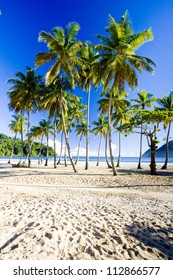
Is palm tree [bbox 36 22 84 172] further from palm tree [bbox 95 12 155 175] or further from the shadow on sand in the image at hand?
the shadow on sand

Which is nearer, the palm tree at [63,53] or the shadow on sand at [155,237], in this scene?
the shadow on sand at [155,237]

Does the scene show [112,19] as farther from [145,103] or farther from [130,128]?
[145,103]

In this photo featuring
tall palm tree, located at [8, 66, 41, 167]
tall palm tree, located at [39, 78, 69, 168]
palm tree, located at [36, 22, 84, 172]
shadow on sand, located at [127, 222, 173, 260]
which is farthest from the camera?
tall palm tree, located at [8, 66, 41, 167]

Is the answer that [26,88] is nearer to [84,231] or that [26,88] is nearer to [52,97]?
[52,97]

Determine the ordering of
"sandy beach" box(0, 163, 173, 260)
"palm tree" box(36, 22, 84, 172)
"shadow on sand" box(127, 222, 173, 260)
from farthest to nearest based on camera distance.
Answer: "palm tree" box(36, 22, 84, 172)
"shadow on sand" box(127, 222, 173, 260)
"sandy beach" box(0, 163, 173, 260)

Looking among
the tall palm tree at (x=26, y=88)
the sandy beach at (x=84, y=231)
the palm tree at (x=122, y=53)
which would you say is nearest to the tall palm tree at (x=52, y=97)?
the tall palm tree at (x=26, y=88)

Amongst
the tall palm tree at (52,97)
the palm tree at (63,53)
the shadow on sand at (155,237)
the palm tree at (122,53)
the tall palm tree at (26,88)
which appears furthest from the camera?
the tall palm tree at (26,88)

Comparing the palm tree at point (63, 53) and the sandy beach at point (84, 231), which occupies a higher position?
the palm tree at point (63, 53)

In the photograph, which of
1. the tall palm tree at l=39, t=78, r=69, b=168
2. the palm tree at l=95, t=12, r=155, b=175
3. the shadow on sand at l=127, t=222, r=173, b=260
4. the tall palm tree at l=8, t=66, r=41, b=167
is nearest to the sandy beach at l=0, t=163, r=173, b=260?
the shadow on sand at l=127, t=222, r=173, b=260

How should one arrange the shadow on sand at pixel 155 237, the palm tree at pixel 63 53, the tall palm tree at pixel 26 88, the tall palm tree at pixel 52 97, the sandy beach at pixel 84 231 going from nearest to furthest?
1. the sandy beach at pixel 84 231
2. the shadow on sand at pixel 155 237
3. the palm tree at pixel 63 53
4. the tall palm tree at pixel 52 97
5. the tall palm tree at pixel 26 88

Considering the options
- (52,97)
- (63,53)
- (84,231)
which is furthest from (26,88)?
(84,231)

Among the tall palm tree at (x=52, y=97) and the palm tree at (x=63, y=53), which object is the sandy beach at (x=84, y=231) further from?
the tall palm tree at (x=52, y=97)

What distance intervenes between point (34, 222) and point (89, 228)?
1414 mm

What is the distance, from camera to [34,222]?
4949mm
